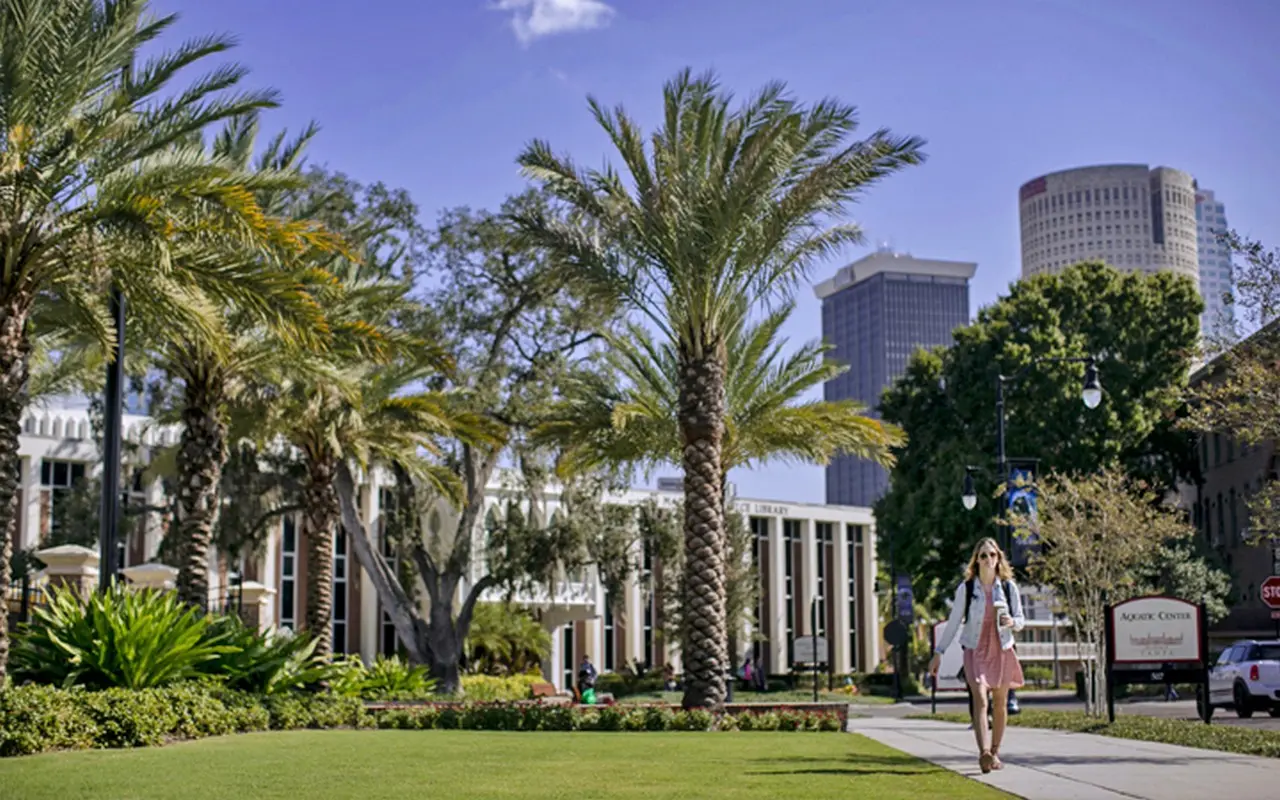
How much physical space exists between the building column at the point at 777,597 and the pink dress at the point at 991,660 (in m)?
59.6

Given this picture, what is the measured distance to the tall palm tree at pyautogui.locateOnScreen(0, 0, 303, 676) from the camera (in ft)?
55.9

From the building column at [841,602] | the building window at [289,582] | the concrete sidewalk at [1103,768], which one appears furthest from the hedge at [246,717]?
the building column at [841,602]

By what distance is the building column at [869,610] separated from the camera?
77.2 metres

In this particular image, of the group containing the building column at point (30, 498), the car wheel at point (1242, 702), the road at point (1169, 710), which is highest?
the building column at point (30, 498)

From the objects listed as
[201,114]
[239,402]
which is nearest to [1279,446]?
[201,114]

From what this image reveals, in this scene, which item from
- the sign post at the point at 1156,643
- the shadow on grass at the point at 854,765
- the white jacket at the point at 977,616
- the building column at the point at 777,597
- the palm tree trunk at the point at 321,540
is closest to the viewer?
the white jacket at the point at 977,616

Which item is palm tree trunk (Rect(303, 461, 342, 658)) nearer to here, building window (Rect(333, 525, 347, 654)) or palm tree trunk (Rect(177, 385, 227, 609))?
palm tree trunk (Rect(177, 385, 227, 609))

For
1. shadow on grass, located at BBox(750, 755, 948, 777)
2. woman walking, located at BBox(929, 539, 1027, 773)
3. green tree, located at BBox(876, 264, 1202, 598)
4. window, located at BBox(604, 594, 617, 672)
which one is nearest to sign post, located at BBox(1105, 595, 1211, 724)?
shadow on grass, located at BBox(750, 755, 948, 777)

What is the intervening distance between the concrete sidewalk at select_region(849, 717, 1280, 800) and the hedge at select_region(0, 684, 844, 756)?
4421 mm

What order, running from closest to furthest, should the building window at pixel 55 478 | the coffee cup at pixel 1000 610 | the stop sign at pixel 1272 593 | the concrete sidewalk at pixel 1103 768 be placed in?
the concrete sidewalk at pixel 1103 768, the coffee cup at pixel 1000 610, the stop sign at pixel 1272 593, the building window at pixel 55 478

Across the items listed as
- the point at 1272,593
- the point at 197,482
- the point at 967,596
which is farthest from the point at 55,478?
the point at 967,596

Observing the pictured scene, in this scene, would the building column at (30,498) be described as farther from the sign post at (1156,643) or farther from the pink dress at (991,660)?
the pink dress at (991,660)

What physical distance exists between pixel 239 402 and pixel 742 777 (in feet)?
64.8

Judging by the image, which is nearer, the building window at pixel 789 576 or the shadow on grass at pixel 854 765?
the shadow on grass at pixel 854 765
